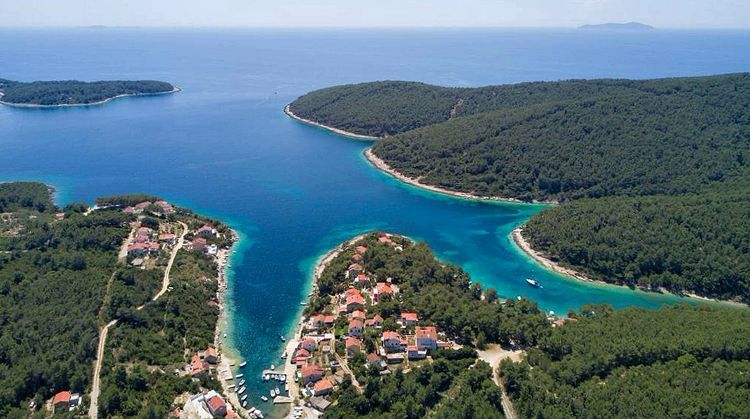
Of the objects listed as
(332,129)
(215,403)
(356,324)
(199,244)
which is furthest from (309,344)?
(332,129)

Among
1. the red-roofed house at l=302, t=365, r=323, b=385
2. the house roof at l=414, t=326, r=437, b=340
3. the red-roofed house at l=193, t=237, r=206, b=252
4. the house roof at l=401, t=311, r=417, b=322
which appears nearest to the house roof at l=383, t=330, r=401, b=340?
the house roof at l=414, t=326, r=437, b=340

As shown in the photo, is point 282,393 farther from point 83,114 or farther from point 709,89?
point 83,114

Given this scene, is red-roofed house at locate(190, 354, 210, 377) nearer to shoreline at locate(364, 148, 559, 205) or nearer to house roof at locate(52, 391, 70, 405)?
house roof at locate(52, 391, 70, 405)

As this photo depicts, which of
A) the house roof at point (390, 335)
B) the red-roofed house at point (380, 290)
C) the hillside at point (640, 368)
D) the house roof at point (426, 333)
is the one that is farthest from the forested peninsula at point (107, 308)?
the hillside at point (640, 368)

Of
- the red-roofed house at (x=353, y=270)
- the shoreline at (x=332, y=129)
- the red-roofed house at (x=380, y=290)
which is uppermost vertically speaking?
the shoreline at (x=332, y=129)

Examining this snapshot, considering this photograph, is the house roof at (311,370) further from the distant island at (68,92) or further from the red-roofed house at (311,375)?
the distant island at (68,92)

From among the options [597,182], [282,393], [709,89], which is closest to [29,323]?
[282,393]
